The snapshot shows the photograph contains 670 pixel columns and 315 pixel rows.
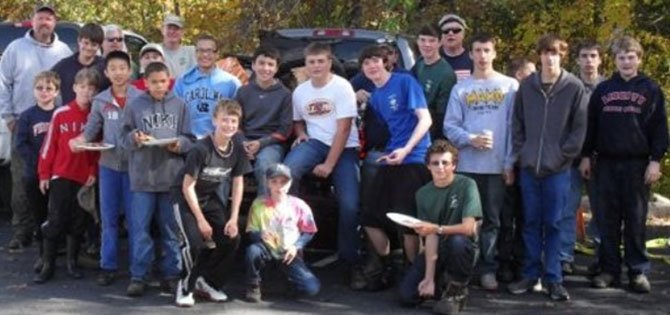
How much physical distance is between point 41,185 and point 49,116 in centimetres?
68

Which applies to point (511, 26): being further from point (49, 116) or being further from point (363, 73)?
point (49, 116)

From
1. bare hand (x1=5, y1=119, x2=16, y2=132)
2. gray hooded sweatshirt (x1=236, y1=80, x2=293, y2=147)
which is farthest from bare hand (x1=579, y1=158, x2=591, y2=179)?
bare hand (x1=5, y1=119, x2=16, y2=132)

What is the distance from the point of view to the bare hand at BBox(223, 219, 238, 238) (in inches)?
291

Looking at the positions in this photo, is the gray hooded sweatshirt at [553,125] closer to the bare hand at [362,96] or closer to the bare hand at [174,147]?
the bare hand at [362,96]

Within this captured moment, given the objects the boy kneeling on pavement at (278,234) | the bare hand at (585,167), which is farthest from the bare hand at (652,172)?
the boy kneeling on pavement at (278,234)

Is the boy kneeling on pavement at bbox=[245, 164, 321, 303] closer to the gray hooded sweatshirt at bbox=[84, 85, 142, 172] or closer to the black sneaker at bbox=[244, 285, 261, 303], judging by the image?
the black sneaker at bbox=[244, 285, 261, 303]

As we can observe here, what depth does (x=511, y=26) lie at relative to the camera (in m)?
13.5

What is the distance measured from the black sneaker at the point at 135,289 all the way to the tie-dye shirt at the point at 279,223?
906mm

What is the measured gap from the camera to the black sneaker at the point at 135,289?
749 cm

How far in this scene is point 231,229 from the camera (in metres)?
7.40

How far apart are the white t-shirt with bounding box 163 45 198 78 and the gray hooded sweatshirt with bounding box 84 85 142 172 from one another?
174cm

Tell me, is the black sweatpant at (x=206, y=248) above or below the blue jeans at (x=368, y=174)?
below

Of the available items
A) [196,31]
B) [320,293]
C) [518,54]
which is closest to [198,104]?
[320,293]

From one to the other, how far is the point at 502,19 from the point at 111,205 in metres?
7.33
